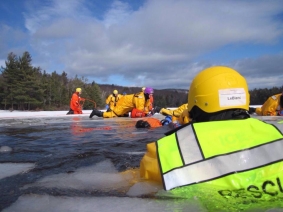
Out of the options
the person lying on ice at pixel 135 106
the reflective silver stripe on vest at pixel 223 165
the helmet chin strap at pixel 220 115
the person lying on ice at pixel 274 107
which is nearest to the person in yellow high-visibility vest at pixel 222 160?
the reflective silver stripe on vest at pixel 223 165

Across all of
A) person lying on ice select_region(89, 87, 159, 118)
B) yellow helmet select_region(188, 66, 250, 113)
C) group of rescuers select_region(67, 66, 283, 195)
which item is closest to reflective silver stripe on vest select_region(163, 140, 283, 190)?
group of rescuers select_region(67, 66, 283, 195)

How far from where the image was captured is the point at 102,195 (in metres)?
1.99

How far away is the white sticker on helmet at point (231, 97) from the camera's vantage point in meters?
2.21

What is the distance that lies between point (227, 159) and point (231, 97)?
604mm

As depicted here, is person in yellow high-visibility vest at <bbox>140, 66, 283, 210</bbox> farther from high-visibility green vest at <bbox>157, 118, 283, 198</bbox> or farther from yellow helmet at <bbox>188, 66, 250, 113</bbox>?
yellow helmet at <bbox>188, 66, 250, 113</bbox>

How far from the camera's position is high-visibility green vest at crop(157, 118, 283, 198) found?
175cm

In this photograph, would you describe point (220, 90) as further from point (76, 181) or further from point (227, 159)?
point (76, 181)

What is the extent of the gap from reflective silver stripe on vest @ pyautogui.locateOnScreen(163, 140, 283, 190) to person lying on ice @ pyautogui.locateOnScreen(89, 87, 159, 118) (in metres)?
10.1

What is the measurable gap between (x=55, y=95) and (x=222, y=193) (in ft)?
191

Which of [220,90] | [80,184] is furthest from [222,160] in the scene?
[80,184]

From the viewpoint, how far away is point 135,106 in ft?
42.0

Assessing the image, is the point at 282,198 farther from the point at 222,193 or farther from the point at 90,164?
the point at 90,164

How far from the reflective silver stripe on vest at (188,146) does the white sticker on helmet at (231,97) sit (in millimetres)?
438

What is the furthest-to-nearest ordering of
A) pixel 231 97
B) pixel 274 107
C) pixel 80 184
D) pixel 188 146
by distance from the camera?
1. pixel 274 107
2. pixel 80 184
3. pixel 231 97
4. pixel 188 146
